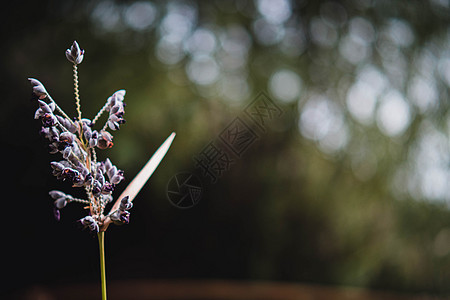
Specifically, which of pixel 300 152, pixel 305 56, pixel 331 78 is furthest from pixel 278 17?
pixel 300 152

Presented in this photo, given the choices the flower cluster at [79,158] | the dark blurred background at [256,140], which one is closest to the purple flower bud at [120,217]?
the flower cluster at [79,158]

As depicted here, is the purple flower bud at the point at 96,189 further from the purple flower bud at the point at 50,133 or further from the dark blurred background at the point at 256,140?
the dark blurred background at the point at 256,140

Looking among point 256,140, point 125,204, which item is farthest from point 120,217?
point 256,140

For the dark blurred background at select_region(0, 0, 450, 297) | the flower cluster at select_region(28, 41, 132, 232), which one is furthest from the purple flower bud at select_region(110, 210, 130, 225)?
the dark blurred background at select_region(0, 0, 450, 297)

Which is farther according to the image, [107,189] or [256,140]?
[256,140]

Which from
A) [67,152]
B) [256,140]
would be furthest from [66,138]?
[256,140]

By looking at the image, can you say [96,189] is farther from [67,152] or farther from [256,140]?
[256,140]

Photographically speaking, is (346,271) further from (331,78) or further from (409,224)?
(331,78)

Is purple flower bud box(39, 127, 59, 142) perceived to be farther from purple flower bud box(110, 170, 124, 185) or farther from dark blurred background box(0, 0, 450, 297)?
dark blurred background box(0, 0, 450, 297)
